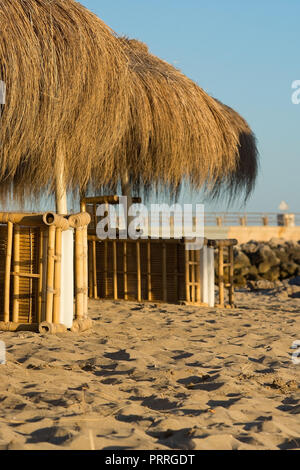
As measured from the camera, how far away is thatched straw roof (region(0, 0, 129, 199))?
18.1 feet

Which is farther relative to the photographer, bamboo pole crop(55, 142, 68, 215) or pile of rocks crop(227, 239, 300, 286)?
pile of rocks crop(227, 239, 300, 286)

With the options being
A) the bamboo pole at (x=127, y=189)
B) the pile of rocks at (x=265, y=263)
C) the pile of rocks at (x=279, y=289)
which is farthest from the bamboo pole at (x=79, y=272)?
the pile of rocks at (x=265, y=263)

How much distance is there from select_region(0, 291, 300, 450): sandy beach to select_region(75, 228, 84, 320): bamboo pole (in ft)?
0.99

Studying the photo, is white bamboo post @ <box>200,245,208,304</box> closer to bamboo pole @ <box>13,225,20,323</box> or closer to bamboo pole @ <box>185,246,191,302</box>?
bamboo pole @ <box>185,246,191,302</box>

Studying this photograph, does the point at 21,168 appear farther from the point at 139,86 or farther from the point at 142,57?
the point at 142,57

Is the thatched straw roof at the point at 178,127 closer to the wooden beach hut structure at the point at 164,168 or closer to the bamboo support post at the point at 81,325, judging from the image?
the wooden beach hut structure at the point at 164,168

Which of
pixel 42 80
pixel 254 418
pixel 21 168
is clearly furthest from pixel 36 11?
pixel 254 418

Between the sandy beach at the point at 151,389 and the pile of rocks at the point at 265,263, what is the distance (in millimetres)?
14020

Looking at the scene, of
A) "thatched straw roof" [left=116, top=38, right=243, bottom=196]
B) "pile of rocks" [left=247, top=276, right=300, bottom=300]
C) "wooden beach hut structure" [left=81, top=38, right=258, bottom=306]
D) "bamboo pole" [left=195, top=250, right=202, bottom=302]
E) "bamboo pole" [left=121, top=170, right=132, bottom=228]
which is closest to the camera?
"thatched straw roof" [left=116, top=38, right=243, bottom=196]

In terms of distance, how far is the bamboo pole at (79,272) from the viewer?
5.96m

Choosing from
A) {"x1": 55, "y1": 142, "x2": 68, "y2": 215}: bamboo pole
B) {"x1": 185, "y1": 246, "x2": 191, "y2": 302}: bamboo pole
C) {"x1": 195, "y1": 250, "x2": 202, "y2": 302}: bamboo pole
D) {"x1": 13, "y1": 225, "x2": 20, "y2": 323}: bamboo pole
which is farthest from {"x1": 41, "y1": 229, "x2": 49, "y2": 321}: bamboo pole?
{"x1": 195, "y1": 250, "x2": 202, "y2": 302}: bamboo pole

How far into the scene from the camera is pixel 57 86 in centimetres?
571

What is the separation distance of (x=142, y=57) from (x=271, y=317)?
157 inches

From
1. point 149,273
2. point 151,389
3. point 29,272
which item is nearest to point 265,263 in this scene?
point 149,273
